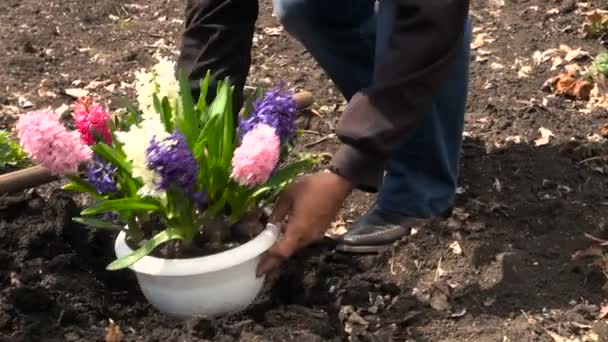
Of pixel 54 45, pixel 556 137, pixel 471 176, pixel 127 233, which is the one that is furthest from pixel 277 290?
pixel 54 45

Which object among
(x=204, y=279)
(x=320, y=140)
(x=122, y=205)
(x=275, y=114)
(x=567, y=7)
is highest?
(x=275, y=114)

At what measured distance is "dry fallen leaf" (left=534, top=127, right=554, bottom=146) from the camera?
348 centimetres

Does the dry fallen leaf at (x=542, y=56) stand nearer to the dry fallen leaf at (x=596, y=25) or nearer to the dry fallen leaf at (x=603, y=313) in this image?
the dry fallen leaf at (x=596, y=25)

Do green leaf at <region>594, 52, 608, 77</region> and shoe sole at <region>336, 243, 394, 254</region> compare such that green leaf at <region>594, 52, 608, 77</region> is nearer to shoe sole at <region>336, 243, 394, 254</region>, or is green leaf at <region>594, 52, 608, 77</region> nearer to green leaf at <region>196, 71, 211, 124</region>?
shoe sole at <region>336, 243, 394, 254</region>

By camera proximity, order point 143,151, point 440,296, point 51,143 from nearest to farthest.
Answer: point 143,151
point 51,143
point 440,296

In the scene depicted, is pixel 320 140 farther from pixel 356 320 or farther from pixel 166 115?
pixel 166 115

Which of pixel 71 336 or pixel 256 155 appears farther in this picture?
pixel 71 336

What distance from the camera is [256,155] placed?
2.14 metres

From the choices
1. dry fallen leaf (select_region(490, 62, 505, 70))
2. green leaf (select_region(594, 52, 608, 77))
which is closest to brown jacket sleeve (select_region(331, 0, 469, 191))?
green leaf (select_region(594, 52, 608, 77))

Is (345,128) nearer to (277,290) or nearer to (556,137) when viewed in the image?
(277,290)

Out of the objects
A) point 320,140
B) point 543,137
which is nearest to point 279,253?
point 320,140

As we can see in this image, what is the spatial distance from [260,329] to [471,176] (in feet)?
4.08

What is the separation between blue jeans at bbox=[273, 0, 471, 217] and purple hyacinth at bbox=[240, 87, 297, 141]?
0.58 m

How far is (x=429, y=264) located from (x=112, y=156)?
105cm
